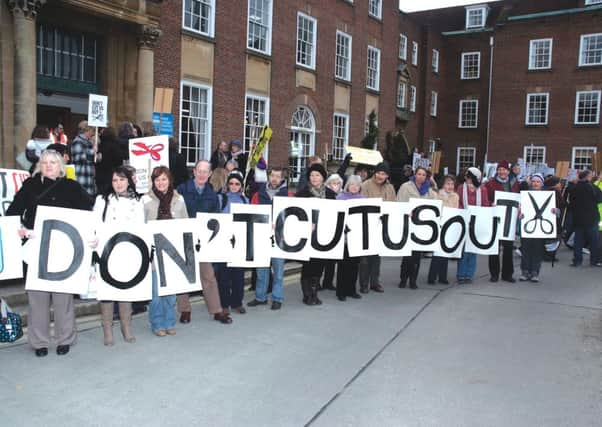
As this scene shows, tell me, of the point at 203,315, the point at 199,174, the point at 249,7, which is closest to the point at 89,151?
the point at 199,174

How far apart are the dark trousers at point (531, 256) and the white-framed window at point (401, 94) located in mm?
26252

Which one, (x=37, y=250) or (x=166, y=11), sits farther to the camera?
(x=166, y=11)

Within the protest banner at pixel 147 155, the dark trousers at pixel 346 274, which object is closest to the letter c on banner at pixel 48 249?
the protest banner at pixel 147 155

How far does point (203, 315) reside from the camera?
23.3 feet

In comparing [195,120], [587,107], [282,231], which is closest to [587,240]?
[282,231]

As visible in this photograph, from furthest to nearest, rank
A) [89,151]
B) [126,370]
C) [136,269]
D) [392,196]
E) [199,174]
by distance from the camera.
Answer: [392,196]
[89,151]
[199,174]
[136,269]
[126,370]

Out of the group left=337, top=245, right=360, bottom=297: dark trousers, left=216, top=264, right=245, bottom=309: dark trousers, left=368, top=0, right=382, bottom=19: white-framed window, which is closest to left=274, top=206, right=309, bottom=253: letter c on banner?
left=216, top=264, right=245, bottom=309: dark trousers

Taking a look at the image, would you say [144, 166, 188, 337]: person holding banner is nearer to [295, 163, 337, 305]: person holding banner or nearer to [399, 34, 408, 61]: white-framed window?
[295, 163, 337, 305]: person holding banner

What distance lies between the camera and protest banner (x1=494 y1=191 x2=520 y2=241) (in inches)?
380

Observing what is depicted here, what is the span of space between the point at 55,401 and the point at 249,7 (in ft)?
54.4

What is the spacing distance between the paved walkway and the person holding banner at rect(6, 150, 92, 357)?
0.61 ft

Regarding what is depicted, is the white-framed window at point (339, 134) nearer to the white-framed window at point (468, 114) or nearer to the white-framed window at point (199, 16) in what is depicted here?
the white-framed window at point (199, 16)

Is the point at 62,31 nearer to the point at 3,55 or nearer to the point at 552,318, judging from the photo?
the point at 3,55

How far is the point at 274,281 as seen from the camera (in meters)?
7.54
